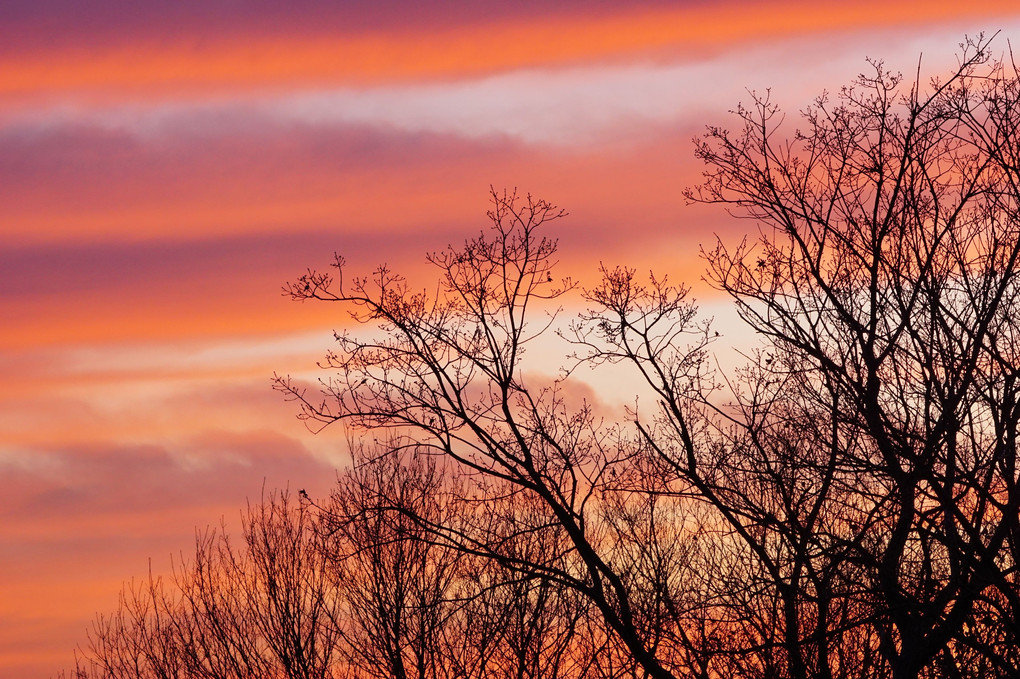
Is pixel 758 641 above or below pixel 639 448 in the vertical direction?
below

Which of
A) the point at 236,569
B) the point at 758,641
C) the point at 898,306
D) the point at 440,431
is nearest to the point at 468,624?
the point at 236,569

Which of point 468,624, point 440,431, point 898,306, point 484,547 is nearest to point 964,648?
point 898,306

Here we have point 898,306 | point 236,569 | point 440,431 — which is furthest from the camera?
point 236,569

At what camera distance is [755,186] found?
13.8 metres

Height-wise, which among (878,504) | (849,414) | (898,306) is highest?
(898,306)

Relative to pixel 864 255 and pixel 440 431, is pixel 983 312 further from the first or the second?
pixel 440 431

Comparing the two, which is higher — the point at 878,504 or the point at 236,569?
the point at 236,569

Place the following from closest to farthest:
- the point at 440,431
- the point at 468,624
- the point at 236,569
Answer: the point at 440,431
the point at 468,624
the point at 236,569

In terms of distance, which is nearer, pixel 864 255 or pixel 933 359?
pixel 933 359

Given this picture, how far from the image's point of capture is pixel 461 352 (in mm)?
13930

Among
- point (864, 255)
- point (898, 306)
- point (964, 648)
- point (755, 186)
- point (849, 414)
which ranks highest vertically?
point (755, 186)

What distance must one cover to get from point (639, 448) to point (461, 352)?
286cm

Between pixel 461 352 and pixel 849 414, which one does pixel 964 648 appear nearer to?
pixel 849 414

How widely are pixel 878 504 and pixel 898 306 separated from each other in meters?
2.21
